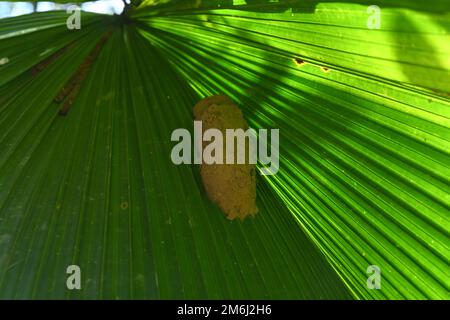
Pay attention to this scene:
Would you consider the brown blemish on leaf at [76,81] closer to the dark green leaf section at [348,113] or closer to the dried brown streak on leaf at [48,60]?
the dried brown streak on leaf at [48,60]

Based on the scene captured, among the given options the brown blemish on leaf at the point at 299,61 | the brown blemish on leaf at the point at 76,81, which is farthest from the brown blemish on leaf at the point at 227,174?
the brown blemish on leaf at the point at 76,81

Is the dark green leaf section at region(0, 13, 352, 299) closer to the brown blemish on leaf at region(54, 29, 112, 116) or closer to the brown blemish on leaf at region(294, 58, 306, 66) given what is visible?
the brown blemish on leaf at region(54, 29, 112, 116)

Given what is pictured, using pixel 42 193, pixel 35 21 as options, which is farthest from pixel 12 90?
pixel 42 193

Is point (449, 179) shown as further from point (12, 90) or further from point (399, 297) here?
point (12, 90)

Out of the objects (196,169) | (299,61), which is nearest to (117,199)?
(196,169)

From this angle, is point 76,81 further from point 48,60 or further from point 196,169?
point 196,169

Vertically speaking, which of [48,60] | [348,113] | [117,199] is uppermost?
[48,60]
